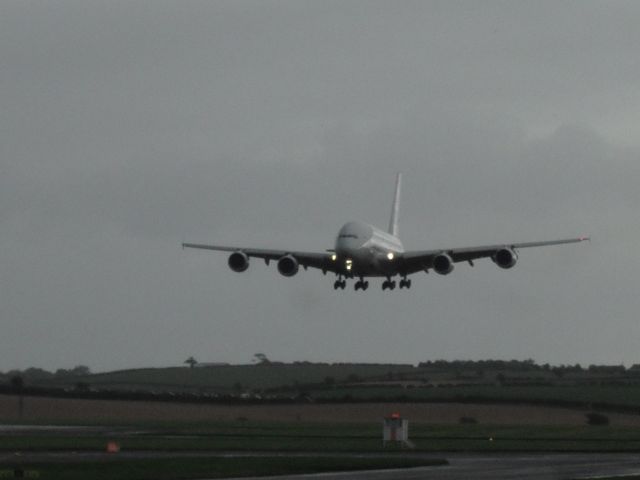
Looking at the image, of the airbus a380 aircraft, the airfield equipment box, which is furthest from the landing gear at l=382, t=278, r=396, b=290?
the airfield equipment box

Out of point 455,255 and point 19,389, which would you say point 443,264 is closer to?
point 455,255

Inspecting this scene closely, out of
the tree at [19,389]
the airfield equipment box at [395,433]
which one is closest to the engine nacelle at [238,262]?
the airfield equipment box at [395,433]

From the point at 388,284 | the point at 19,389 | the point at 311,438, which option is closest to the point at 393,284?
the point at 388,284

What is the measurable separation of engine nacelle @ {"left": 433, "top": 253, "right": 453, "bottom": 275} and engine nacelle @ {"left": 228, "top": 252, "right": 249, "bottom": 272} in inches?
440

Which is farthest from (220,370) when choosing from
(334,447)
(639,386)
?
(334,447)

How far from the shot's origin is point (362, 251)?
3369 inches

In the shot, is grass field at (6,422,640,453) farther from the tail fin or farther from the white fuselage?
the tail fin

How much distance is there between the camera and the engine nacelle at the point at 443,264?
89.4 meters

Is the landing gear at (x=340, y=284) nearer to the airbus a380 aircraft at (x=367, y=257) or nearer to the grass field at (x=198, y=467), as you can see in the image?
the airbus a380 aircraft at (x=367, y=257)

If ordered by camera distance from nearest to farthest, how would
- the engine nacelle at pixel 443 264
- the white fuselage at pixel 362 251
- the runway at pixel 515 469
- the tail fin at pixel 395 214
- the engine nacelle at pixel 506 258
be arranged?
the runway at pixel 515 469, the white fuselage at pixel 362 251, the engine nacelle at pixel 506 258, the engine nacelle at pixel 443 264, the tail fin at pixel 395 214

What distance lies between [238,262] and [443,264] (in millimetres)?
12050

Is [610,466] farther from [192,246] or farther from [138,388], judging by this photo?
[138,388]

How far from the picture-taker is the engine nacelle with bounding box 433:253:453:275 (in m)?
89.4

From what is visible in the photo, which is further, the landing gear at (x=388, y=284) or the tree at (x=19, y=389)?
the tree at (x=19, y=389)
